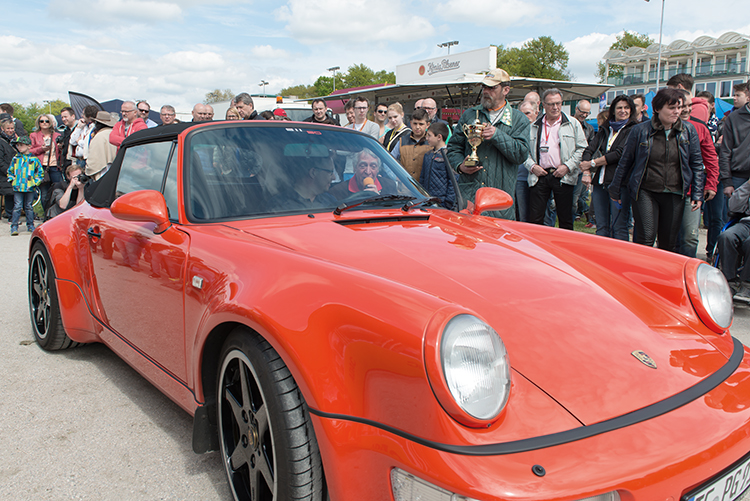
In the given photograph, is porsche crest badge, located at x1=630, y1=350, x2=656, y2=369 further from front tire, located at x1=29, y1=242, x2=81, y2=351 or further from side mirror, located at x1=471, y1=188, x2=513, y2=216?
front tire, located at x1=29, y1=242, x2=81, y2=351

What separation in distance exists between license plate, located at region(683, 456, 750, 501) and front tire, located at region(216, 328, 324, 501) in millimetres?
1031

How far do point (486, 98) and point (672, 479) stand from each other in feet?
13.8

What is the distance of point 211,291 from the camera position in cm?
194

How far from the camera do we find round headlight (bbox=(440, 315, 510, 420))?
1291 millimetres

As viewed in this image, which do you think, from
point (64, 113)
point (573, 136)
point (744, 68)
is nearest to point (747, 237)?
point (573, 136)

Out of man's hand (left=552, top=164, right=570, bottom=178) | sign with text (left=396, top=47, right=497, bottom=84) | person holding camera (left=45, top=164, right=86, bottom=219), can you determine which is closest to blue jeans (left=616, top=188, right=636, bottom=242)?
man's hand (left=552, top=164, right=570, bottom=178)

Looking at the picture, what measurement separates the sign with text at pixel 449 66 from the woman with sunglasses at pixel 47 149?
23238 millimetres

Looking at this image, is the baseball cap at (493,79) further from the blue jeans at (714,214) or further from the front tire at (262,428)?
the front tire at (262,428)

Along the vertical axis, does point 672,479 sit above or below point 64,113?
below

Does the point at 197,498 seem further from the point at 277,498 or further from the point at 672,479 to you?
the point at 672,479

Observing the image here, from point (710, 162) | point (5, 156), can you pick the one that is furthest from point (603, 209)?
point (5, 156)

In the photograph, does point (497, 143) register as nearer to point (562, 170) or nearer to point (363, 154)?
point (562, 170)

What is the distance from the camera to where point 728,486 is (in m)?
1.46

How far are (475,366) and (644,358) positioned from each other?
69 centimetres
